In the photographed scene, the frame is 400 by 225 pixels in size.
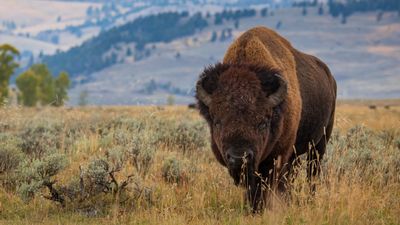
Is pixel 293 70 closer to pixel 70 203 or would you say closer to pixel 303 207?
pixel 303 207

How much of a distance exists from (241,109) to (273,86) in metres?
0.74

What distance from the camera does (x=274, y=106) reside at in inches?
319

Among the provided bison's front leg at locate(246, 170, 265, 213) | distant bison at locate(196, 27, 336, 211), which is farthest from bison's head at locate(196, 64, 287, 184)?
bison's front leg at locate(246, 170, 265, 213)

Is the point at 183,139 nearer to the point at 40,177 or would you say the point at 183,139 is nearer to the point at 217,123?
the point at 40,177

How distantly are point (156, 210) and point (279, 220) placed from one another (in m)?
1.75

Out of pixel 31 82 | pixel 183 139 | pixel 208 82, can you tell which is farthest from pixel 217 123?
pixel 31 82

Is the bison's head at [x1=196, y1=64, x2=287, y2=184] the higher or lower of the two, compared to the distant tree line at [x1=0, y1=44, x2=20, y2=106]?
higher

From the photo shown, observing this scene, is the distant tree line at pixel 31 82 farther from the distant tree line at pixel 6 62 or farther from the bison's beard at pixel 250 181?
the bison's beard at pixel 250 181

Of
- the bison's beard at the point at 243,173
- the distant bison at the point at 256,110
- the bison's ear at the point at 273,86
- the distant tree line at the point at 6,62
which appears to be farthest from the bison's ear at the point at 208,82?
the distant tree line at the point at 6,62

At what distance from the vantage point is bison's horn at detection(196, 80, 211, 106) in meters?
8.19

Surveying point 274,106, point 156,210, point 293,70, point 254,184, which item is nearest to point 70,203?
point 156,210

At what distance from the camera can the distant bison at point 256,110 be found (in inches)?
296

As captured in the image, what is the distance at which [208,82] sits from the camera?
828cm

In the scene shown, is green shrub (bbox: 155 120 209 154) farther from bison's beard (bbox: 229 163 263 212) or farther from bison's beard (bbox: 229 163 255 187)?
bison's beard (bbox: 229 163 255 187)
